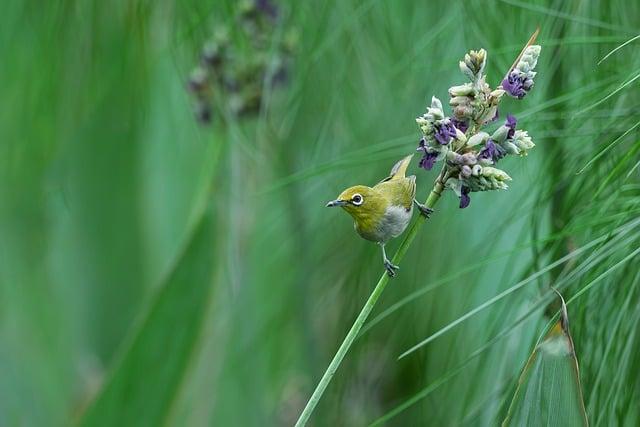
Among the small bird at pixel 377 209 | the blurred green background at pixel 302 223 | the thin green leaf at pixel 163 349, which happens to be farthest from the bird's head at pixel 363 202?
the thin green leaf at pixel 163 349

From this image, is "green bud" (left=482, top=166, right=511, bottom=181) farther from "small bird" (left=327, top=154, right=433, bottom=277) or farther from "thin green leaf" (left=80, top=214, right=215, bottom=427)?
"thin green leaf" (left=80, top=214, right=215, bottom=427)

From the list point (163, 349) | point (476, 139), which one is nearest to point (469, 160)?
point (476, 139)

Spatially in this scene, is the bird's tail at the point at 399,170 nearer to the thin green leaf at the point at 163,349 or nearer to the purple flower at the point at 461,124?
the purple flower at the point at 461,124

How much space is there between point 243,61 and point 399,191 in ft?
1.81

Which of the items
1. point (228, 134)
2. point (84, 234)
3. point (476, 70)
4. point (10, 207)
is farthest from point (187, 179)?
point (476, 70)

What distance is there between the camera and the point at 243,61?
1.00 meters

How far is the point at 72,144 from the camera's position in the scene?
1.39 m

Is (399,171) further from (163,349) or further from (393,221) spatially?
(163,349)

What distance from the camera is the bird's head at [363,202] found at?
460 mm

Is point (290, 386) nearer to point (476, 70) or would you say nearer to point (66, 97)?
point (66, 97)

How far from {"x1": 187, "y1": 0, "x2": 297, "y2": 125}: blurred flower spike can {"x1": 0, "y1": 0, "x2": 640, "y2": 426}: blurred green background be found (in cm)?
2

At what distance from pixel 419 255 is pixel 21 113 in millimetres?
525

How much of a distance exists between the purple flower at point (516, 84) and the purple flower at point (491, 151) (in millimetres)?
23

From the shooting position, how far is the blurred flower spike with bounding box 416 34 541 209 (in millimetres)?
407
